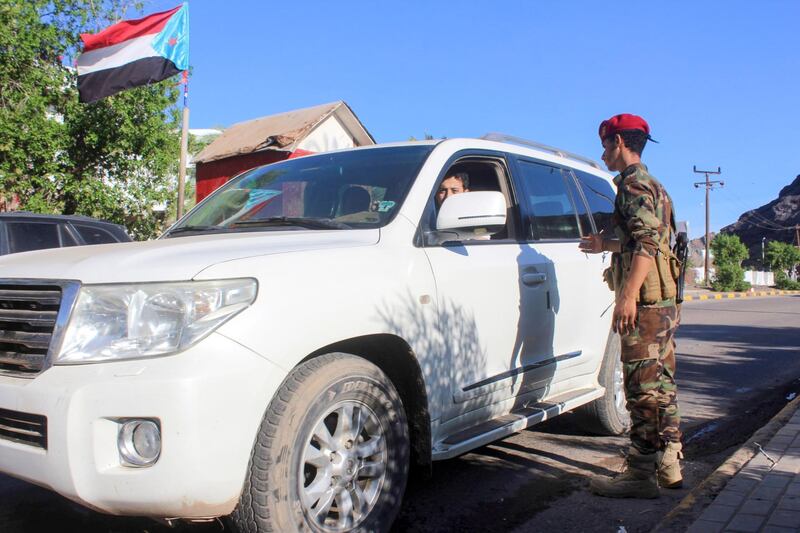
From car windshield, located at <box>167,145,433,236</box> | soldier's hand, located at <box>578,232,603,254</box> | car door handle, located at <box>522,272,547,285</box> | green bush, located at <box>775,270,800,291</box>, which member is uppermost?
car windshield, located at <box>167,145,433,236</box>

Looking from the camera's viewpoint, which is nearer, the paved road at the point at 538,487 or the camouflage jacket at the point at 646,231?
the paved road at the point at 538,487

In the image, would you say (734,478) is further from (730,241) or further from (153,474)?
(730,241)

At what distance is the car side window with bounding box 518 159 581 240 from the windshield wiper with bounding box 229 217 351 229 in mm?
1394

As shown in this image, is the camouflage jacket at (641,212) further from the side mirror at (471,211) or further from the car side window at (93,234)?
the car side window at (93,234)

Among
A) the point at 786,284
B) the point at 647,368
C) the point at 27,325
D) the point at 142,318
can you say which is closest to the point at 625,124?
the point at 647,368

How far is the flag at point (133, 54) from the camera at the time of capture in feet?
43.3

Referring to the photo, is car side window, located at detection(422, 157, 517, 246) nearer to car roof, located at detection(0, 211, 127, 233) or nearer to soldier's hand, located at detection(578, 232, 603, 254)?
soldier's hand, located at detection(578, 232, 603, 254)

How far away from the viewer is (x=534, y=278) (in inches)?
156

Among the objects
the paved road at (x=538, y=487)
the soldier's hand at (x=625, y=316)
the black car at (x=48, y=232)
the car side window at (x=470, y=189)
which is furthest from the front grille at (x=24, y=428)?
the black car at (x=48, y=232)

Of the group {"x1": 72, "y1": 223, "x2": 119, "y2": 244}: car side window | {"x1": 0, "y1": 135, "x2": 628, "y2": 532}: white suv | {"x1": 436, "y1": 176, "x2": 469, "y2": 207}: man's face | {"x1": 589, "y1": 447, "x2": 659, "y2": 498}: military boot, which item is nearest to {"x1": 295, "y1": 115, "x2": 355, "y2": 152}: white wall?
{"x1": 72, "y1": 223, "x2": 119, "y2": 244}: car side window

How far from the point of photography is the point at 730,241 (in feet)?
160

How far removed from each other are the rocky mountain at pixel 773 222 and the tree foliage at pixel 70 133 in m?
125

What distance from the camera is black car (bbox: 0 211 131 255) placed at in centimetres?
677

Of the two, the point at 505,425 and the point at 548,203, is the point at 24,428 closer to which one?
the point at 505,425
